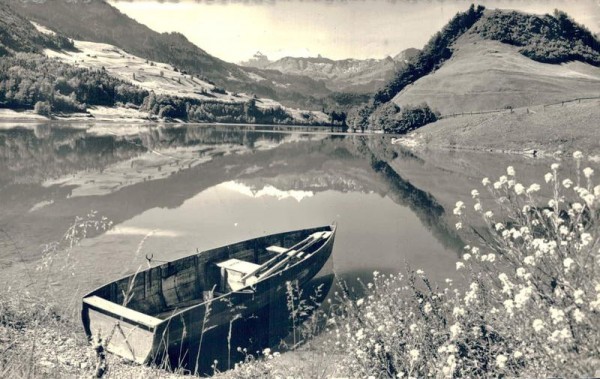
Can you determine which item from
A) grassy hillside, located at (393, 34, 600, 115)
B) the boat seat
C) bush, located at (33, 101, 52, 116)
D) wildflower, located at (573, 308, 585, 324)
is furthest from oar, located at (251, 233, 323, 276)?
grassy hillside, located at (393, 34, 600, 115)

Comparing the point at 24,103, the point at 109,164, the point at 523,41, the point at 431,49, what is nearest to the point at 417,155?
the point at 109,164

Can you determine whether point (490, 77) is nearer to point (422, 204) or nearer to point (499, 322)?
point (422, 204)

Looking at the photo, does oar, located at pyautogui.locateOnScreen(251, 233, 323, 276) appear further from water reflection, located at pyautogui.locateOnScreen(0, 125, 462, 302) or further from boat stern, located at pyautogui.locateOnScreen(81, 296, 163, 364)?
boat stern, located at pyautogui.locateOnScreen(81, 296, 163, 364)

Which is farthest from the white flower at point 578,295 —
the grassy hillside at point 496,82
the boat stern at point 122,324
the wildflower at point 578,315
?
the grassy hillside at point 496,82

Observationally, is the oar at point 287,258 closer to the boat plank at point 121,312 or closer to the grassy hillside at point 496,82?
the boat plank at point 121,312

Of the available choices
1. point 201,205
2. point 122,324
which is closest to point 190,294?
point 122,324

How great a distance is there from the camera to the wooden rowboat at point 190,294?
45.4ft

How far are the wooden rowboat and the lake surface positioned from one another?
1882 millimetres

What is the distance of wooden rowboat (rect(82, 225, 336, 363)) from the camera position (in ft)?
45.4

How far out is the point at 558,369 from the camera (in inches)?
240

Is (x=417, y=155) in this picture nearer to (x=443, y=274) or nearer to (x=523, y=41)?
(x=443, y=274)

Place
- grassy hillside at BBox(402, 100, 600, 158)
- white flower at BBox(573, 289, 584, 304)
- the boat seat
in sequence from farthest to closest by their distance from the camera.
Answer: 1. grassy hillside at BBox(402, 100, 600, 158)
2. the boat seat
3. white flower at BBox(573, 289, 584, 304)

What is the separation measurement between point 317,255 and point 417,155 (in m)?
69.0

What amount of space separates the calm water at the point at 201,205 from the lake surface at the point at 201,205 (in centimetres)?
11
